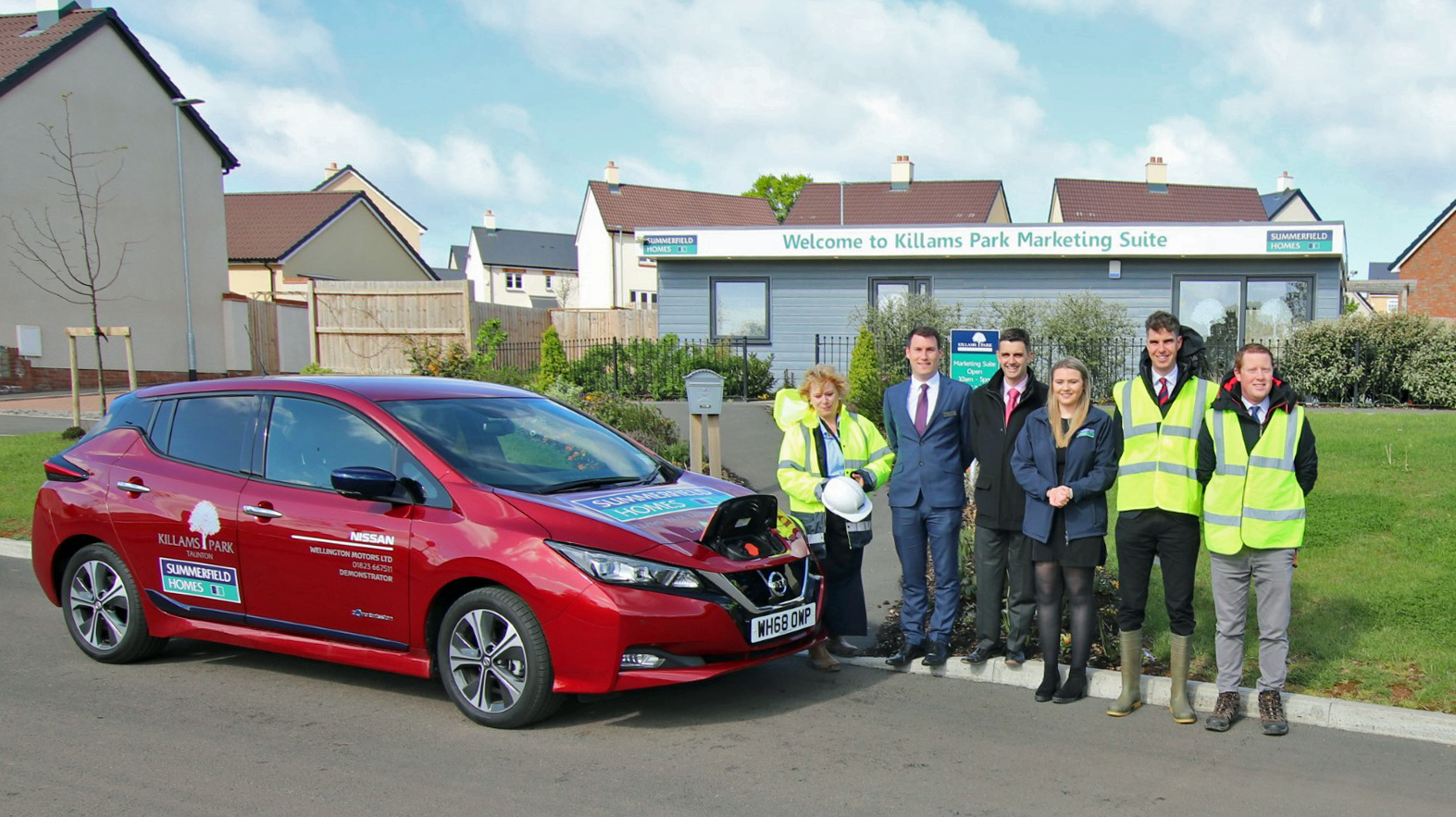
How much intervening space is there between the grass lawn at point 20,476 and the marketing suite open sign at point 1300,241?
65.1 feet

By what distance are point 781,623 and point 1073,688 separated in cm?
158

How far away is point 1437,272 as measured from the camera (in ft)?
146

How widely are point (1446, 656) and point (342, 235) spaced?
43.8 meters

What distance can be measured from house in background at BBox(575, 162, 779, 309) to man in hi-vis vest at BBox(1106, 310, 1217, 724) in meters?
51.4

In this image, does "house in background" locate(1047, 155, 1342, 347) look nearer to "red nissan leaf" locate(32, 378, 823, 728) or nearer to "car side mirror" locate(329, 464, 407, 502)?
"red nissan leaf" locate(32, 378, 823, 728)

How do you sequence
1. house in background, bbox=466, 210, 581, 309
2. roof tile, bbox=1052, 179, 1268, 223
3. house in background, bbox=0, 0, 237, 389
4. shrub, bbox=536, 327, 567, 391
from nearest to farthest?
1. shrub, bbox=536, 327, 567, 391
2. house in background, bbox=0, 0, 237, 389
3. roof tile, bbox=1052, 179, 1268, 223
4. house in background, bbox=466, 210, 581, 309

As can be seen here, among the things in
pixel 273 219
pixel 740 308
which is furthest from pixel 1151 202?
pixel 273 219

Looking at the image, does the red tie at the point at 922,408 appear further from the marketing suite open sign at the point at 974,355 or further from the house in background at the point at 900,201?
the house in background at the point at 900,201

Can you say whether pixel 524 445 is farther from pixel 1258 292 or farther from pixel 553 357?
pixel 1258 292

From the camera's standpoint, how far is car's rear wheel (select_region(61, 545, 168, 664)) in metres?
6.43

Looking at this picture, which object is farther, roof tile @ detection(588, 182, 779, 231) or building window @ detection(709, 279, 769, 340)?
roof tile @ detection(588, 182, 779, 231)

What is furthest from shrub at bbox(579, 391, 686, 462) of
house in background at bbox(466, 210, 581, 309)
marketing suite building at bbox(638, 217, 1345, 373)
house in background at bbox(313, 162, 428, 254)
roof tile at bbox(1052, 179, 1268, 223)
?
house in background at bbox(466, 210, 581, 309)

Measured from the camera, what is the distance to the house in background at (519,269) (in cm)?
7981

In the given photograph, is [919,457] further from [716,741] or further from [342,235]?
[342,235]
